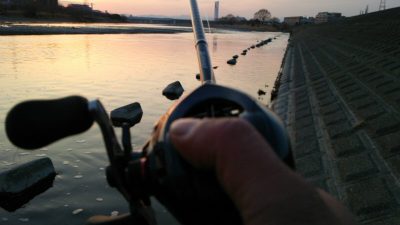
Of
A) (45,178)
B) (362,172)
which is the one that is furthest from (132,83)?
(362,172)

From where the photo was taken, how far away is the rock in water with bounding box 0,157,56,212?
24.3 feet

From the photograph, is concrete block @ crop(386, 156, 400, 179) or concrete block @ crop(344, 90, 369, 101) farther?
concrete block @ crop(344, 90, 369, 101)

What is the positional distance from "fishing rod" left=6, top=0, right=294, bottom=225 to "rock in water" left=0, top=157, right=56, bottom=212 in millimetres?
6983

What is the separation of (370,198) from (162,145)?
4928mm

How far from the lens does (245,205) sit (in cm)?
93

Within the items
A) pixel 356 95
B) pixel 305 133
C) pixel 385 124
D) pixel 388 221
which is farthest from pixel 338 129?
pixel 388 221

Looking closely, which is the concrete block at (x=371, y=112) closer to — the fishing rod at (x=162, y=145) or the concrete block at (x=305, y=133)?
the concrete block at (x=305, y=133)

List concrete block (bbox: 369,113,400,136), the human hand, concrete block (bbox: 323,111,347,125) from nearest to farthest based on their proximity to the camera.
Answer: the human hand < concrete block (bbox: 369,113,400,136) < concrete block (bbox: 323,111,347,125)

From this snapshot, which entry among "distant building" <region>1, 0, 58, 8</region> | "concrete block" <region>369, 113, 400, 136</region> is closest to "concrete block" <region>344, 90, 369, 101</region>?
"concrete block" <region>369, 113, 400, 136</region>

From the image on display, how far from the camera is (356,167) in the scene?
6301 mm

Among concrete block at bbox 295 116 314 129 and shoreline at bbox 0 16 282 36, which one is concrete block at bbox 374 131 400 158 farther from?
shoreline at bbox 0 16 282 36

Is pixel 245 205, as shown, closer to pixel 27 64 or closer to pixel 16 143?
pixel 16 143

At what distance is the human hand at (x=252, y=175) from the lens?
89cm

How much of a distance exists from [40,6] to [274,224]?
162320 mm
